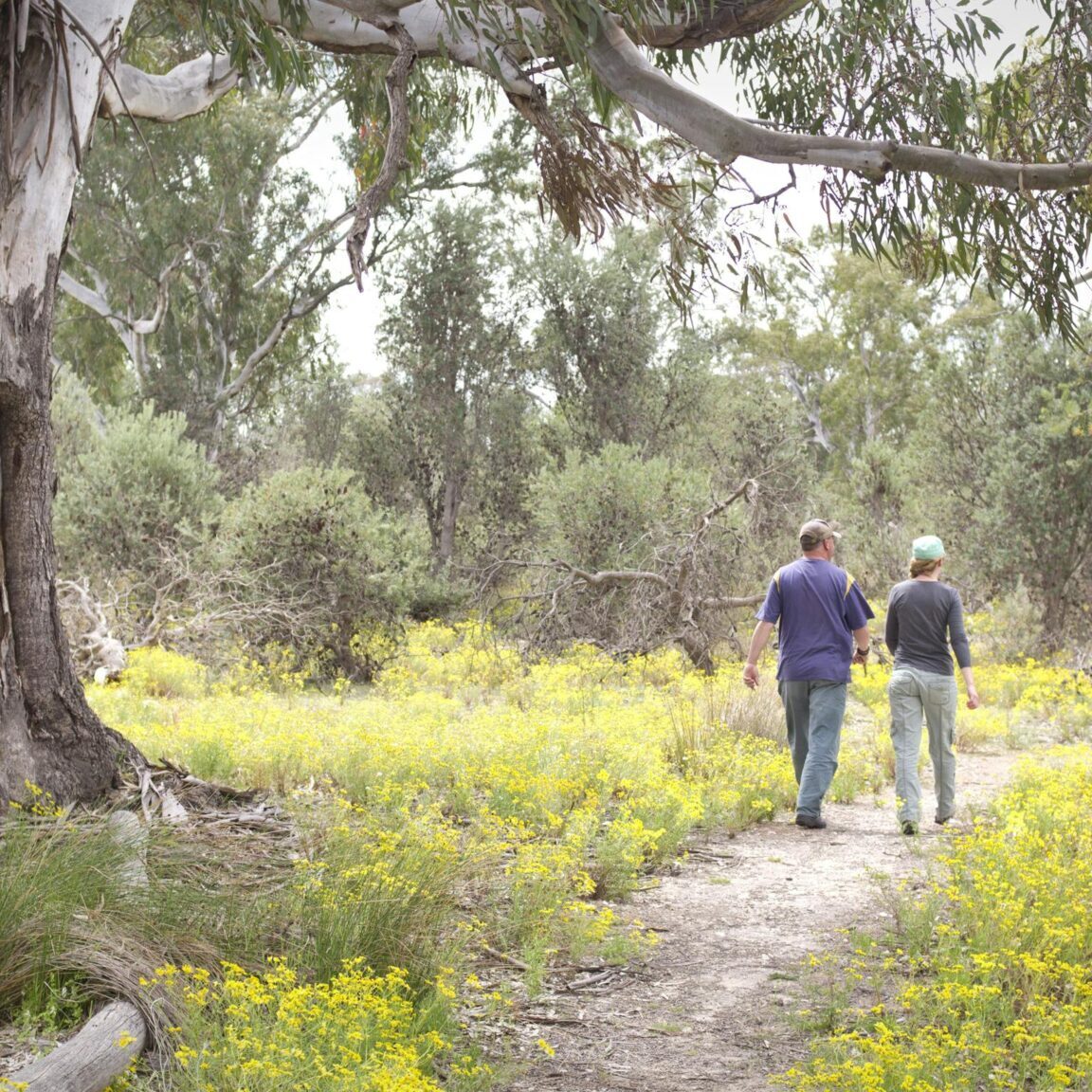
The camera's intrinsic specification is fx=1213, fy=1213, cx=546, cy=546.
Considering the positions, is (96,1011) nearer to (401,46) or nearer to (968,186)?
(401,46)

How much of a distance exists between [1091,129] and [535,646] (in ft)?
27.3

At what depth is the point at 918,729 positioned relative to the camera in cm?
714

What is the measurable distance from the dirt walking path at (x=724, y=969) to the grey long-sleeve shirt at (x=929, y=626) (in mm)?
879

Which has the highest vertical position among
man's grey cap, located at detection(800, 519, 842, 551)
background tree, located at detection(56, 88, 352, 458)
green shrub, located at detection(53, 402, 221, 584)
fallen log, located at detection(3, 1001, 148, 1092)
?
background tree, located at detection(56, 88, 352, 458)

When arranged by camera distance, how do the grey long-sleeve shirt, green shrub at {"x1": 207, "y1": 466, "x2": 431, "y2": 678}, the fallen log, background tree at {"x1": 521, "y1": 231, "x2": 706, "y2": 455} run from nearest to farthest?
1. the fallen log
2. the grey long-sleeve shirt
3. green shrub at {"x1": 207, "y1": 466, "x2": 431, "y2": 678}
4. background tree at {"x1": 521, "y1": 231, "x2": 706, "y2": 455}

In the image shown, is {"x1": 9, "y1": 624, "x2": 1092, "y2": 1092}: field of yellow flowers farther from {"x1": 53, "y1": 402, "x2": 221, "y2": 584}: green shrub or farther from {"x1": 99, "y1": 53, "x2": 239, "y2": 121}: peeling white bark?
{"x1": 53, "y1": 402, "x2": 221, "y2": 584}: green shrub

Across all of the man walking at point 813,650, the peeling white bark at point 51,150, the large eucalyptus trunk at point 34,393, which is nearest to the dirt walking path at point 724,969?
the man walking at point 813,650

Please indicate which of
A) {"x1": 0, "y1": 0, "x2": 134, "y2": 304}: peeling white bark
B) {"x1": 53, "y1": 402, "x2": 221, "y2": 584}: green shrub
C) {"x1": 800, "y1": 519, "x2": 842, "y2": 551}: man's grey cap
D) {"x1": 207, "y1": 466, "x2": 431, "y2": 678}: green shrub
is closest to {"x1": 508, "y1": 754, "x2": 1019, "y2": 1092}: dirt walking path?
{"x1": 800, "y1": 519, "x2": 842, "y2": 551}: man's grey cap

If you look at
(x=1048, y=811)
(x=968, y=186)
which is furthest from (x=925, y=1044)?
(x=968, y=186)

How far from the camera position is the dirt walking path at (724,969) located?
3715 mm

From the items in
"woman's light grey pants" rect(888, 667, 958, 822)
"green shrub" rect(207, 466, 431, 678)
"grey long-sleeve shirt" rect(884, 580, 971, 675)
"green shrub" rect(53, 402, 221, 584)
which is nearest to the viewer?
"woman's light grey pants" rect(888, 667, 958, 822)

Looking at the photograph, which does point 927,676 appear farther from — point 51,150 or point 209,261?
point 209,261

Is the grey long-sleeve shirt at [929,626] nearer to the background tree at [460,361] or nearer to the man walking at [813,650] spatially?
the man walking at [813,650]

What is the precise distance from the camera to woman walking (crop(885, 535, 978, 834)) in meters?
7.03
